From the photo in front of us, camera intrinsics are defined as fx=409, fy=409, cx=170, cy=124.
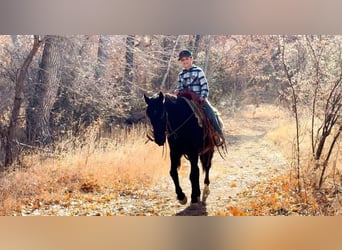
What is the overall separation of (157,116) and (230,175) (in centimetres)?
69

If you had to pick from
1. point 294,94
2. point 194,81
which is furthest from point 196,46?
point 294,94

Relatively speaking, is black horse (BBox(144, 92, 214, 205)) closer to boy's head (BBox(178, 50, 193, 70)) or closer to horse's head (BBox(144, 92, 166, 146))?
horse's head (BBox(144, 92, 166, 146))

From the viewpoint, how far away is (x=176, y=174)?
301 centimetres

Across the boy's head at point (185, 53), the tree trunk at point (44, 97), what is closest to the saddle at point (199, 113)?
the boy's head at point (185, 53)

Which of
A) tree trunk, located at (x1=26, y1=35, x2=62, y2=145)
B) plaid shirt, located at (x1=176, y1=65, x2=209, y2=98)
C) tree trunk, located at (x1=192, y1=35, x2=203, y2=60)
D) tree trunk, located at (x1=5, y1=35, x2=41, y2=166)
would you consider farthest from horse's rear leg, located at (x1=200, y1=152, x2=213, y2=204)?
tree trunk, located at (x1=5, y1=35, x2=41, y2=166)

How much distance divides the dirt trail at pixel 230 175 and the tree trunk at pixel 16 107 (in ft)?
2.97

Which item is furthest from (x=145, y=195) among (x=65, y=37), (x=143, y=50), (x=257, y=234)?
(x=65, y=37)

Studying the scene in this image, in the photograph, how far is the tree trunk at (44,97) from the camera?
306 centimetres

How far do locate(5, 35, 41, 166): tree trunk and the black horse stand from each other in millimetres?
921

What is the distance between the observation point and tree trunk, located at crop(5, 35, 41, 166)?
10.0ft

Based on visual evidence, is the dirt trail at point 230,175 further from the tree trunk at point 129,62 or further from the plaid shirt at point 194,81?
the tree trunk at point 129,62

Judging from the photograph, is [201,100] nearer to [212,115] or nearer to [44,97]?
[212,115]

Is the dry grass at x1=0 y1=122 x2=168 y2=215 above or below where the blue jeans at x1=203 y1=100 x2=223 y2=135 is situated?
below
